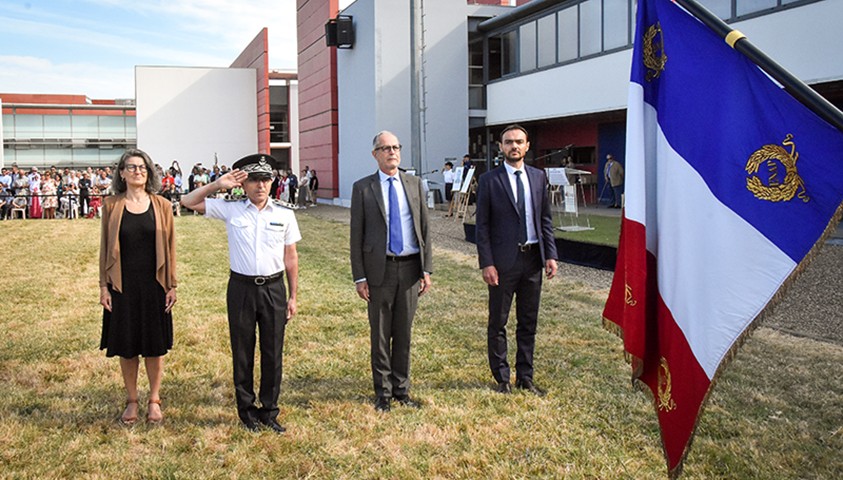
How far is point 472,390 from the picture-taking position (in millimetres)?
5508

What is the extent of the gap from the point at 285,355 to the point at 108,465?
2.47m

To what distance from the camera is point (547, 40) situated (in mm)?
23906

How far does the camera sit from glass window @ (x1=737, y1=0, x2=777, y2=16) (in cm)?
1560

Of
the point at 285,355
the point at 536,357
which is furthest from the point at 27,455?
the point at 536,357

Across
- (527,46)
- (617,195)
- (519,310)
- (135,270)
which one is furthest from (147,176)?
(527,46)

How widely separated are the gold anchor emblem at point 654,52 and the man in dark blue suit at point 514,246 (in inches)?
93.4

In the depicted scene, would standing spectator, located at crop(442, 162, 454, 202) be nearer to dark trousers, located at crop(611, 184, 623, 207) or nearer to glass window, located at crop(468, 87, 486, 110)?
glass window, located at crop(468, 87, 486, 110)

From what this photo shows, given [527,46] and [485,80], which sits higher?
[527,46]

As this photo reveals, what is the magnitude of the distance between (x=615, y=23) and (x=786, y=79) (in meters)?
19.8

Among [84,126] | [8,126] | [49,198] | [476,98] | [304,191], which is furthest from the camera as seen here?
[84,126]

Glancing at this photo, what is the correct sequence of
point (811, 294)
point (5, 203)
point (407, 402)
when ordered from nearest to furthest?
1. point (407, 402)
2. point (811, 294)
3. point (5, 203)

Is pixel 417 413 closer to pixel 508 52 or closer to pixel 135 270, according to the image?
pixel 135 270

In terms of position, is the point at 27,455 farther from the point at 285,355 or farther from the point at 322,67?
the point at 322,67

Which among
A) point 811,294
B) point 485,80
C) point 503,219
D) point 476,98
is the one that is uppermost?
point 485,80
